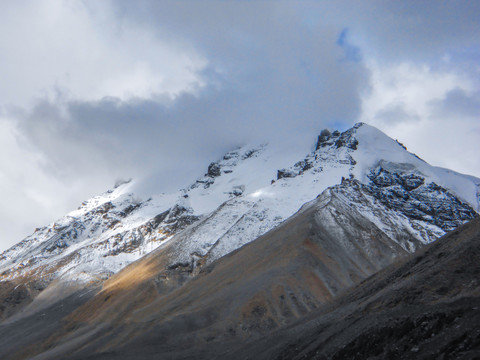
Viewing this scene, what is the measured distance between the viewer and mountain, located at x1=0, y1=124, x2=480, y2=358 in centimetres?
6406

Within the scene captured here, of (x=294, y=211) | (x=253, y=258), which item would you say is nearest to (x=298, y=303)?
(x=253, y=258)

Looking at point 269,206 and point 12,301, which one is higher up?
point 12,301

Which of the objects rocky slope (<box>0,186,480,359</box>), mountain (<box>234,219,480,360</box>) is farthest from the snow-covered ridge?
mountain (<box>234,219,480,360</box>)

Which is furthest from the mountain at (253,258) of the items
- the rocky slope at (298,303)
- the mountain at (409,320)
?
the mountain at (409,320)

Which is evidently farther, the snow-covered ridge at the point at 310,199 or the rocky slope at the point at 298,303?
the snow-covered ridge at the point at 310,199

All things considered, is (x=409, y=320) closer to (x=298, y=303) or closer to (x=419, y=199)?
(x=298, y=303)

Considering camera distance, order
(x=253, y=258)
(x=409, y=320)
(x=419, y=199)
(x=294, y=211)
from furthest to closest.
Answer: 1. (x=419, y=199)
2. (x=294, y=211)
3. (x=253, y=258)
4. (x=409, y=320)

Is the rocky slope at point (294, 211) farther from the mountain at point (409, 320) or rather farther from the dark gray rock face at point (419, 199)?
the mountain at point (409, 320)

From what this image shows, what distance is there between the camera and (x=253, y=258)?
270 feet

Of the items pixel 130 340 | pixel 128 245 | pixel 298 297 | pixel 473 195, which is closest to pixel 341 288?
pixel 298 297

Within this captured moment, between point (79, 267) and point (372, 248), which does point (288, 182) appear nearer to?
point (372, 248)

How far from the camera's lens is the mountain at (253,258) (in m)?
64.1

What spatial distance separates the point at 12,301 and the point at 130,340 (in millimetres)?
115597

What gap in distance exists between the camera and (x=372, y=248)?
88.9 meters
